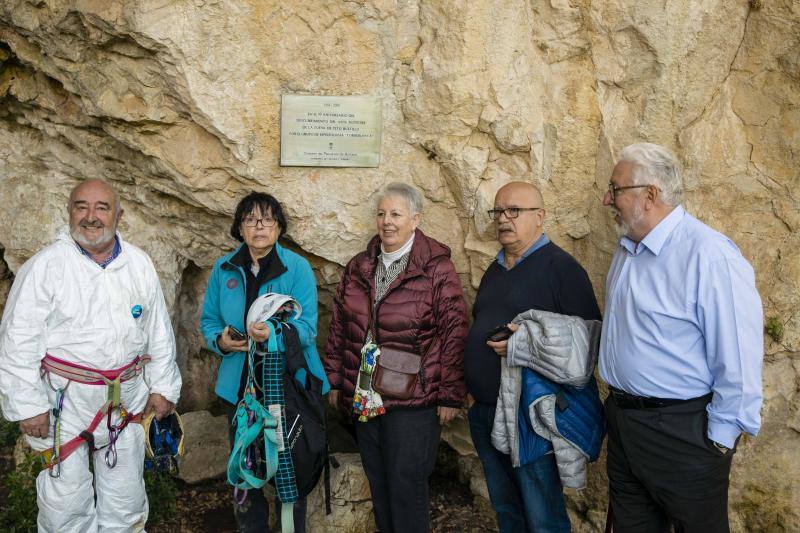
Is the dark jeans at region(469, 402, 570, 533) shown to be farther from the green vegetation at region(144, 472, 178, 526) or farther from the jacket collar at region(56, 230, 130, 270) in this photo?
the green vegetation at region(144, 472, 178, 526)

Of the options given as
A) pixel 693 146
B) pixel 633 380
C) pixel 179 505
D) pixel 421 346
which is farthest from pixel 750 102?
pixel 179 505

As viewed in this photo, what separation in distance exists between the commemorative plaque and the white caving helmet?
1091mm

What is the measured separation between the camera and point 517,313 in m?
3.25

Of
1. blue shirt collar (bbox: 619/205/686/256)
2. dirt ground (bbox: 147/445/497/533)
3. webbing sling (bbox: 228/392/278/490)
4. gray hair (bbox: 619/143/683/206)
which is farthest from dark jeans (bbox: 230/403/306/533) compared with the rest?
gray hair (bbox: 619/143/683/206)

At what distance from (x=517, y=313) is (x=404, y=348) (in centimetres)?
63

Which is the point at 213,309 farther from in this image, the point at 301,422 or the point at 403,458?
the point at 403,458

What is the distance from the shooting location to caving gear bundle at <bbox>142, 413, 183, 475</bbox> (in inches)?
140

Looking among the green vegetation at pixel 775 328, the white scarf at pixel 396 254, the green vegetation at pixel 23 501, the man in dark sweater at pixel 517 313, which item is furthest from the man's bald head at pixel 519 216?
the green vegetation at pixel 23 501

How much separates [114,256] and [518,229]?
2.14 m

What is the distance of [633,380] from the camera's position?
273cm

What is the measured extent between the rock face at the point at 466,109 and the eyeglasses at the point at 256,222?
592 millimetres

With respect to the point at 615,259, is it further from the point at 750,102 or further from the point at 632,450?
the point at 750,102

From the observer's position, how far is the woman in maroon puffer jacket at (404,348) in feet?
11.3

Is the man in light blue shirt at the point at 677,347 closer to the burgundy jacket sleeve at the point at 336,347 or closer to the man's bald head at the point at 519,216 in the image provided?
the man's bald head at the point at 519,216
